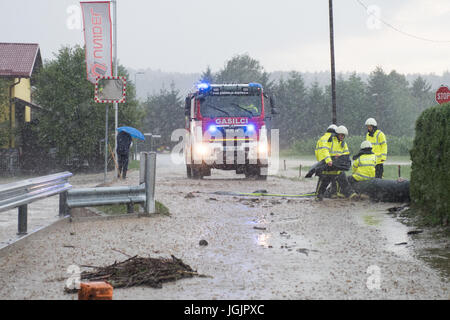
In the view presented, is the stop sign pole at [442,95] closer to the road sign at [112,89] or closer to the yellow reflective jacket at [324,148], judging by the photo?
the yellow reflective jacket at [324,148]

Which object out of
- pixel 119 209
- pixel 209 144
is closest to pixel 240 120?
pixel 209 144

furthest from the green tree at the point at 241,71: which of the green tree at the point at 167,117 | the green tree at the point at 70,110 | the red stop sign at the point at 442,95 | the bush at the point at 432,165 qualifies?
the bush at the point at 432,165

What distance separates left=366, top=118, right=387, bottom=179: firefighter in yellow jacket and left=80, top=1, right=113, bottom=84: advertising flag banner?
31.0ft

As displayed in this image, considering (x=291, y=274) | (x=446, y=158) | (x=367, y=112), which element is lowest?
(x=291, y=274)

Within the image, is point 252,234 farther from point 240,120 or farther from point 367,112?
point 367,112

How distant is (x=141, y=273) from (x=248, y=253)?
1.88 metres

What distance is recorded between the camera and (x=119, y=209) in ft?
37.6

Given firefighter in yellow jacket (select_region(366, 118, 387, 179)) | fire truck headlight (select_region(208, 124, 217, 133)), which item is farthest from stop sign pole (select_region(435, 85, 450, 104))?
fire truck headlight (select_region(208, 124, 217, 133))

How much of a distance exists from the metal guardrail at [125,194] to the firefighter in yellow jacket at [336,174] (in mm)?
4983

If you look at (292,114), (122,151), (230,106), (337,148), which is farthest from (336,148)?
(292,114)

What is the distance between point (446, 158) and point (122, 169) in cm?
1432

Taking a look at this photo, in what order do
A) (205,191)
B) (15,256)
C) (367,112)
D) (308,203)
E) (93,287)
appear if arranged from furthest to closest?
(367,112)
(205,191)
(308,203)
(15,256)
(93,287)

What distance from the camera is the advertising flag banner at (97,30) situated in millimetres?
20672

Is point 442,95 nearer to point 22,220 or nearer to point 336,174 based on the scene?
point 336,174
